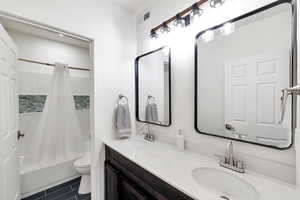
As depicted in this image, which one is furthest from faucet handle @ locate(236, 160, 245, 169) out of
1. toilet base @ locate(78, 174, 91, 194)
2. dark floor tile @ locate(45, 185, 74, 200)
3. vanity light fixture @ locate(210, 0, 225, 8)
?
dark floor tile @ locate(45, 185, 74, 200)

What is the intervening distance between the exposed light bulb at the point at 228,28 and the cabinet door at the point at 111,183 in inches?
59.1

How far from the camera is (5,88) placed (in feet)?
4.18

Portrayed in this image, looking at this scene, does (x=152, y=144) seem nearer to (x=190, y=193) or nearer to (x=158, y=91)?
(x=158, y=91)

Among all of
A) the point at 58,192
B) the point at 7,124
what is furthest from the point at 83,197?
the point at 7,124

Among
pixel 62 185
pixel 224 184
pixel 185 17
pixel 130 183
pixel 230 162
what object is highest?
pixel 185 17

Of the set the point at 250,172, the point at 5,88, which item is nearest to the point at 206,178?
the point at 250,172

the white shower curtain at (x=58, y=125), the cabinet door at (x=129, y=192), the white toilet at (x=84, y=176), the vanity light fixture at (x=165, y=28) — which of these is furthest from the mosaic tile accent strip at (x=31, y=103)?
the vanity light fixture at (x=165, y=28)

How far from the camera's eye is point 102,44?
1624 millimetres

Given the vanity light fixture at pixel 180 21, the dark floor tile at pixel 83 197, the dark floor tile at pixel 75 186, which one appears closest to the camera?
the vanity light fixture at pixel 180 21

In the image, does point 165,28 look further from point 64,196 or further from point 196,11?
point 64,196

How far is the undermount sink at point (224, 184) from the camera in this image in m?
0.79

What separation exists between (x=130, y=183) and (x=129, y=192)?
7 centimetres

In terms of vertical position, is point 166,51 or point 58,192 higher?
point 166,51

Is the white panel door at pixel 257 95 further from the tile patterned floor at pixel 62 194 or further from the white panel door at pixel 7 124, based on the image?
the tile patterned floor at pixel 62 194
